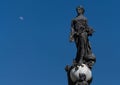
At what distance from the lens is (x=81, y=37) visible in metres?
21.2

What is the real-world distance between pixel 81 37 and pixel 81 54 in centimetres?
73

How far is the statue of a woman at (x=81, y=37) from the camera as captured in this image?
829 inches

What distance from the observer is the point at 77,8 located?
71.7 feet

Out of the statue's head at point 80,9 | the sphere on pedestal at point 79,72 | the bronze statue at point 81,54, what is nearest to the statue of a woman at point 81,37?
the bronze statue at point 81,54

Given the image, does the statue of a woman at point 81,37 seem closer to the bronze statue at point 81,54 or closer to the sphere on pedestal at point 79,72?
the bronze statue at point 81,54

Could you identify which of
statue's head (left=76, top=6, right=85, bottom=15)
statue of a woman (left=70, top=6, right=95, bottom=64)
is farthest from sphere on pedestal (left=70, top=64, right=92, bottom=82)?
statue's head (left=76, top=6, right=85, bottom=15)

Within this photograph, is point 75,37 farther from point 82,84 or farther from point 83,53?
point 82,84

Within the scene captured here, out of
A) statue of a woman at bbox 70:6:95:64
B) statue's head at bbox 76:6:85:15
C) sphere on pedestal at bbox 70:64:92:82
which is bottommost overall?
sphere on pedestal at bbox 70:64:92:82

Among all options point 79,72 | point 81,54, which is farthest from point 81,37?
point 79,72

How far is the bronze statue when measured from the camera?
67.0 feet

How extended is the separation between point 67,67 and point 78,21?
6.64 feet

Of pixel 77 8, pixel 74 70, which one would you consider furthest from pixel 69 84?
pixel 77 8

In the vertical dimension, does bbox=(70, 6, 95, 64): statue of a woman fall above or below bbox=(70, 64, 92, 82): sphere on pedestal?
above

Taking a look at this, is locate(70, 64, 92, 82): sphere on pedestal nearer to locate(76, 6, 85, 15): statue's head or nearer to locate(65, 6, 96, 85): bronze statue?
locate(65, 6, 96, 85): bronze statue
